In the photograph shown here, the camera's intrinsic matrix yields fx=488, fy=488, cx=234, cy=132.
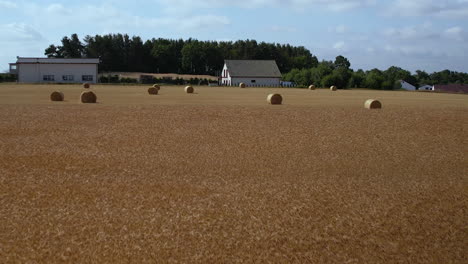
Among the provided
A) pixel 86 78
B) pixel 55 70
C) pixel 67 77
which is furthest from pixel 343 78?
pixel 55 70

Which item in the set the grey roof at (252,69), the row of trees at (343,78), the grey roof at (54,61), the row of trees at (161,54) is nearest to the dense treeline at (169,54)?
the row of trees at (161,54)

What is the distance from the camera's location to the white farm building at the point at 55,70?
270ft

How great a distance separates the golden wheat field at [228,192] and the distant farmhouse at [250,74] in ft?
281

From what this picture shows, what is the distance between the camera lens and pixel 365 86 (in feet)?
253

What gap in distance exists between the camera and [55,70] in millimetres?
83312

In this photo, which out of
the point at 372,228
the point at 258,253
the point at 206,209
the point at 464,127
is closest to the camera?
the point at 258,253

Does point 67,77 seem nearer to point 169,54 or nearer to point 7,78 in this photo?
point 7,78

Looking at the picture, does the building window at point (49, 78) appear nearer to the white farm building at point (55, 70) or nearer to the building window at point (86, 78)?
the white farm building at point (55, 70)

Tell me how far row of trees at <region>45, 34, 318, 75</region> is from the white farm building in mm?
37705

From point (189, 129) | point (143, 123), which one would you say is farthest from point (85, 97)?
point (189, 129)

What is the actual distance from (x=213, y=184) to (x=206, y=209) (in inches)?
59.3

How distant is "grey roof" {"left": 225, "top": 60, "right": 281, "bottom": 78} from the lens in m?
103

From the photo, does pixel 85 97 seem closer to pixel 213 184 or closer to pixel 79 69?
pixel 213 184

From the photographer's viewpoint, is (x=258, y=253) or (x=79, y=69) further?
(x=79, y=69)
